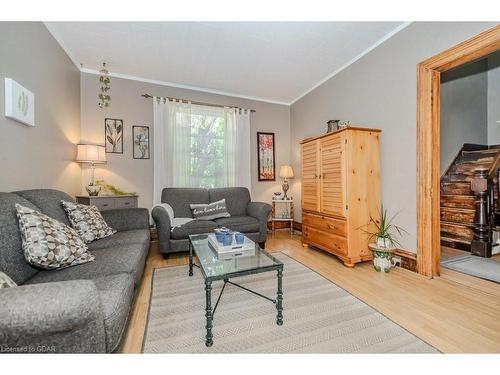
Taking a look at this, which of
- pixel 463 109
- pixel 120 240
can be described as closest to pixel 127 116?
pixel 120 240

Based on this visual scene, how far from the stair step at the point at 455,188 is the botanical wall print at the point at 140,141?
15.1 feet

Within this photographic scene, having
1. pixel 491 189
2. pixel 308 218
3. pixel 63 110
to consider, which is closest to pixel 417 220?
pixel 308 218

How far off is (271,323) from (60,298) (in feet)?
3.99

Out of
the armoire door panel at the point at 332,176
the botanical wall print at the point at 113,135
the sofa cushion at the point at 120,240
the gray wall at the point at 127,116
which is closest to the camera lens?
the sofa cushion at the point at 120,240

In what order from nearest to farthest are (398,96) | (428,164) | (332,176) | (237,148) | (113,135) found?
1. (428,164)
2. (398,96)
3. (332,176)
4. (113,135)
5. (237,148)

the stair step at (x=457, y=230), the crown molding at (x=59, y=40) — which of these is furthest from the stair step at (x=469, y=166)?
the crown molding at (x=59, y=40)

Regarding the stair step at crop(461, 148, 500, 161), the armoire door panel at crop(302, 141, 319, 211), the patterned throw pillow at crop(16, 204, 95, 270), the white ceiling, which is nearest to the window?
the white ceiling

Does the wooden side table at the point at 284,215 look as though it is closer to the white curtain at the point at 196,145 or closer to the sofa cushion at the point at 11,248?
the white curtain at the point at 196,145

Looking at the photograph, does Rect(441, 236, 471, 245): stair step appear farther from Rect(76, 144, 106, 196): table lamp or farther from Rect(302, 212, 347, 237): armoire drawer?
Result: Rect(76, 144, 106, 196): table lamp

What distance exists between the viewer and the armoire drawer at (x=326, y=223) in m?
2.62

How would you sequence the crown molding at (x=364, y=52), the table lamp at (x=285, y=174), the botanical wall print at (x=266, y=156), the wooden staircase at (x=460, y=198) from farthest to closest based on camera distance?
1. the botanical wall print at (x=266, y=156)
2. the table lamp at (x=285, y=174)
3. the wooden staircase at (x=460, y=198)
4. the crown molding at (x=364, y=52)

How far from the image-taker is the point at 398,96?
2.51 m

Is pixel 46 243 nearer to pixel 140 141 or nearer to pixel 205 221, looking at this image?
pixel 205 221
